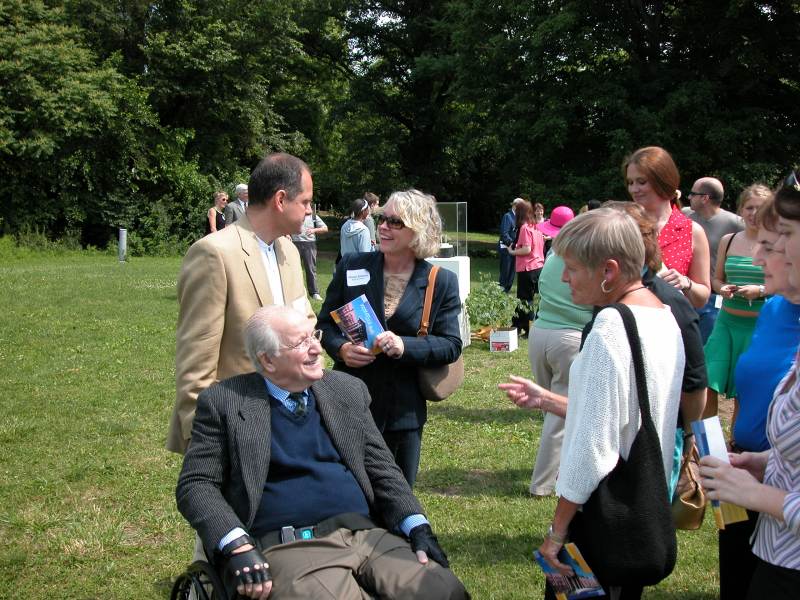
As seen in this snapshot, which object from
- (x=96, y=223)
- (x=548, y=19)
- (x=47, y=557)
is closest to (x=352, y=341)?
(x=47, y=557)

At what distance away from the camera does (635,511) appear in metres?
2.37

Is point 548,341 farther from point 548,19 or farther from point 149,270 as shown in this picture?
point 548,19

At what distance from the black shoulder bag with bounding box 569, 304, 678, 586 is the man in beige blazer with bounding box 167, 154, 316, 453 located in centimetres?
154

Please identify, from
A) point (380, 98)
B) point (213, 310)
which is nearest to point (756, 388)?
point (213, 310)

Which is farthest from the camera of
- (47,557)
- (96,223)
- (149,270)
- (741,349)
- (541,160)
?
(96,223)

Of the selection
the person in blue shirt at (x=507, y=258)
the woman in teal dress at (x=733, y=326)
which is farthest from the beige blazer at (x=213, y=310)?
the person in blue shirt at (x=507, y=258)

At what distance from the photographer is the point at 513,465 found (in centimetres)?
588

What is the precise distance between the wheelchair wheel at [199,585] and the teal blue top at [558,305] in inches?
106

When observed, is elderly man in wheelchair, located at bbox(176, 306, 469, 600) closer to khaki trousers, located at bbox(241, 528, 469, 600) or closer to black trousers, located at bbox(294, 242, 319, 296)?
khaki trousers, located at bbox(241, 528, 469, 600)

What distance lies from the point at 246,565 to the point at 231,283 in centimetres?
111

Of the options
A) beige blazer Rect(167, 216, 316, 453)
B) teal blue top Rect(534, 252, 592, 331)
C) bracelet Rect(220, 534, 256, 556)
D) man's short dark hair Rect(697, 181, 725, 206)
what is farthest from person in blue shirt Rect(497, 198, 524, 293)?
bracelet Rect(220, 534, 256, 556)

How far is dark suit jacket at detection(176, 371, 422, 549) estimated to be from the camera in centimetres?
284

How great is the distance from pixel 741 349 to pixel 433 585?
2776 millimetres

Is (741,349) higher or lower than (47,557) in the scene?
higher
